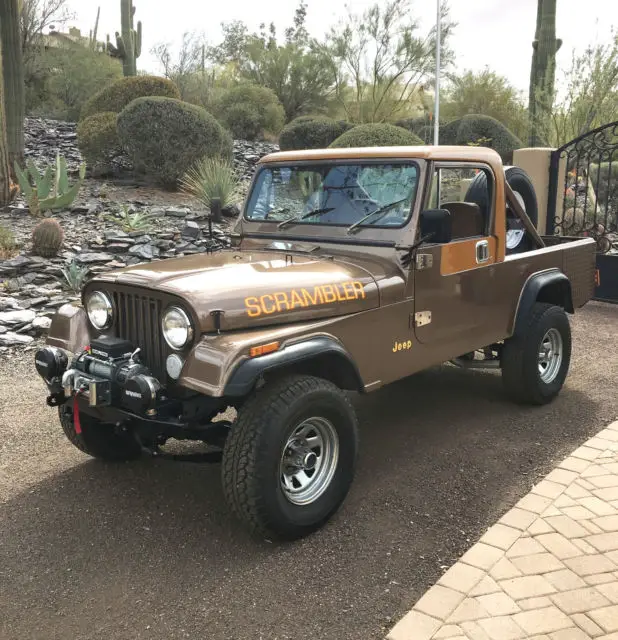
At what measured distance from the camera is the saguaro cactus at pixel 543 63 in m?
15.9

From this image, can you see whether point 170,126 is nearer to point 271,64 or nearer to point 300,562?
point 300,562

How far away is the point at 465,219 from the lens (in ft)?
14.2

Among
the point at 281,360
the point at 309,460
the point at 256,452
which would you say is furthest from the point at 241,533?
the point at 281,360

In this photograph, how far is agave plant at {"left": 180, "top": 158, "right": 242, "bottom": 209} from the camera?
11.1 m

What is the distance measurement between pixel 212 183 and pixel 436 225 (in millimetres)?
7952

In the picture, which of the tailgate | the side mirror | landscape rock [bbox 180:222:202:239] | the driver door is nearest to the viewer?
the side mirror

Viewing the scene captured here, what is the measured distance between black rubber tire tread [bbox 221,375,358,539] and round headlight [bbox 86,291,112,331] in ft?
3.07

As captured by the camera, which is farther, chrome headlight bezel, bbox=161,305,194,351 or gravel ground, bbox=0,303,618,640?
chrome headlight bezel, bbox=161,305,194,351

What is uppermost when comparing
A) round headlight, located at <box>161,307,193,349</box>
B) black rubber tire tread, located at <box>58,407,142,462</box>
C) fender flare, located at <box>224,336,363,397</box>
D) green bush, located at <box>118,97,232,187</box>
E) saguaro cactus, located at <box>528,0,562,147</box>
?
saguaro cactus, located at <box>528,0,562,147</box>

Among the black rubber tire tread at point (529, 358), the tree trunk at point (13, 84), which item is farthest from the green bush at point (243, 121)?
the black rubber tire tread at point (529, 358)

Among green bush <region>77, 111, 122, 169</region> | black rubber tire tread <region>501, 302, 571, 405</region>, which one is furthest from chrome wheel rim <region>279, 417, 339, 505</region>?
green bush <region>77, 111, 122, 169</region>

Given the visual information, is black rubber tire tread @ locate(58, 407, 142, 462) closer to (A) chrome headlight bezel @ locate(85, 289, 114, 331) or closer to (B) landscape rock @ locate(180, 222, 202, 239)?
(A) chrome headlight bezel @ locate(85, 289, 114, 331)

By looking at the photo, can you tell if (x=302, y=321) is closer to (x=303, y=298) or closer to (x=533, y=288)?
(x=303, y=298)

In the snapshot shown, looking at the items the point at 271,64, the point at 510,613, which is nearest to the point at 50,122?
the point at 271,64
